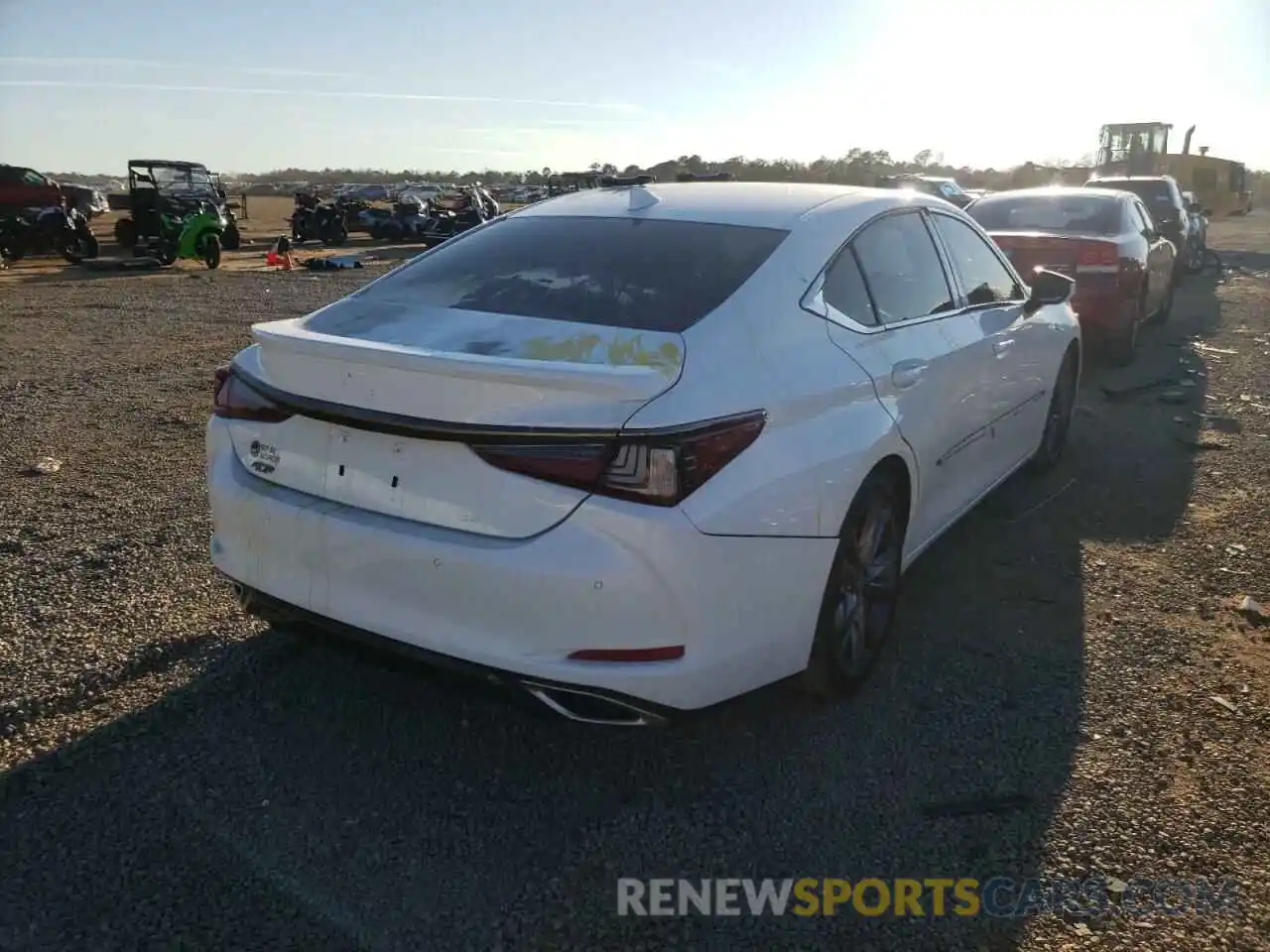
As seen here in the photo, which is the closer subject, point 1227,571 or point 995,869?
point 995,869

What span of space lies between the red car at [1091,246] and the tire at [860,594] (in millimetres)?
5394

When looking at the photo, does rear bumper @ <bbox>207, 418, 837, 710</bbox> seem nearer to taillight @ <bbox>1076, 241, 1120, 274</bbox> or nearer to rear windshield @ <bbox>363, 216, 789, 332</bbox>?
rear windshield @ <bbox>363, 216, 789, 332</bbox>

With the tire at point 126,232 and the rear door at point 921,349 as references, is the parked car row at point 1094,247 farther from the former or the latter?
the tire at point 126,232

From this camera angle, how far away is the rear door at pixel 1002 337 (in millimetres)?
4477

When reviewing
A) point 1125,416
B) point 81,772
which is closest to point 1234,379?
point 1125,416

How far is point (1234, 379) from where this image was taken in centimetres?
923

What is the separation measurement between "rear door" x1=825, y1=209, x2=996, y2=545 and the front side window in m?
0.19

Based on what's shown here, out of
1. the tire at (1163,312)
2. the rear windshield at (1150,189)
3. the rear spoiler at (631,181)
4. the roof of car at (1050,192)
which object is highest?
the rear windshield at (1150,189)

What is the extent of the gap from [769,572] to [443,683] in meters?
0.90

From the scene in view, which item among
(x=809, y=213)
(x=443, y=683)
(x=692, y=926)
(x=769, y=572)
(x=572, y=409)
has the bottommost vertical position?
(x=692, y=926)

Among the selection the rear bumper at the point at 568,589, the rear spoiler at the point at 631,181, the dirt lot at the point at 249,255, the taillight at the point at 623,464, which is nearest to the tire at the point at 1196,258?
the dirt lot at the point at 249,255

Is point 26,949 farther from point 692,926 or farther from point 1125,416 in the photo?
point 1125,416

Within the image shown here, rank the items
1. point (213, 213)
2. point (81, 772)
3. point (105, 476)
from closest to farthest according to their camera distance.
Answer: point (81, 772) → point (105, 476) → point (213, 213)

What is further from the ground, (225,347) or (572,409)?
(572,409)
